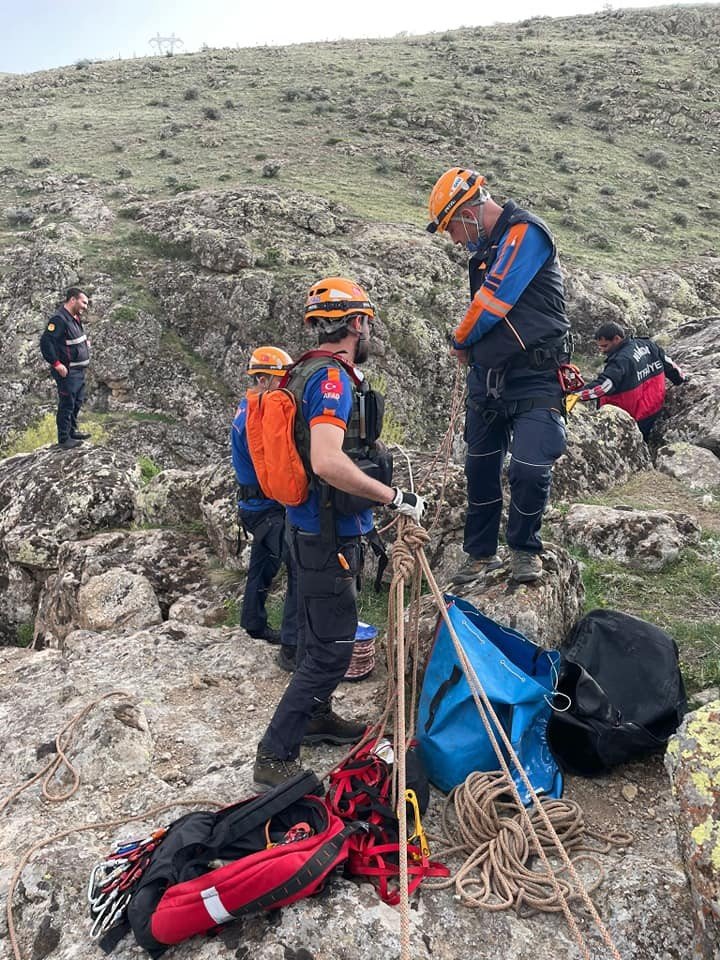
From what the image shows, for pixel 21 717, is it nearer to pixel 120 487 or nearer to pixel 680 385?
pixel 120 487

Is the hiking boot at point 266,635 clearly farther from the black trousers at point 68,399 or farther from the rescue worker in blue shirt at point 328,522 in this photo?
the black trousers at point 68,399

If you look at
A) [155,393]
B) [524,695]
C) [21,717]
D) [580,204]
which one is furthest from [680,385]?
[580,204]

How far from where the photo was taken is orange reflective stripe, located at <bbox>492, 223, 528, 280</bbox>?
4281mm

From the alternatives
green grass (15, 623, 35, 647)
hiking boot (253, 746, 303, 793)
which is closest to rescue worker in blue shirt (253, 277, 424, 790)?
Answer: hiking boot (253, 746, 303, 793)

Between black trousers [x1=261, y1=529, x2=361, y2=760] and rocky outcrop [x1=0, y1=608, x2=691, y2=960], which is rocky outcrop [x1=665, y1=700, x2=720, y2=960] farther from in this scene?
black trousers [x1=261, y1=529, x2=361, y2=760]

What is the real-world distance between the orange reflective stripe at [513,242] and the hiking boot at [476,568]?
215 cm

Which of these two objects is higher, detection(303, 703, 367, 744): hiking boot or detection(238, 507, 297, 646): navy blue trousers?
detection(238, 507, 297, 646): navy blue trousers

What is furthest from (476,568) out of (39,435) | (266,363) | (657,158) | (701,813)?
(657,158)

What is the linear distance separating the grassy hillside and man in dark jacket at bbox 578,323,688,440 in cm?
1191

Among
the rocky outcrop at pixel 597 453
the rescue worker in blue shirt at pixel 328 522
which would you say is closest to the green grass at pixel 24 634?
the rescue worker in blue shirt at pixel 328 522

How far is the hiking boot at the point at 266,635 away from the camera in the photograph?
19.0ft

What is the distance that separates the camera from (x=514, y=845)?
310 cm

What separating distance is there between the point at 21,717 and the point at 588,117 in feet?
115

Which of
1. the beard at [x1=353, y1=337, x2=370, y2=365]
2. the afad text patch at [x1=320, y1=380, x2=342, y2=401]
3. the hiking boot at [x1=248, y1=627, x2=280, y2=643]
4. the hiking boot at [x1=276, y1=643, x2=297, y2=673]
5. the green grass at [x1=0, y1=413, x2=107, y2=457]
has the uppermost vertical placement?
the beard at [x1=353, y1=337, x2=370, y2=365]
